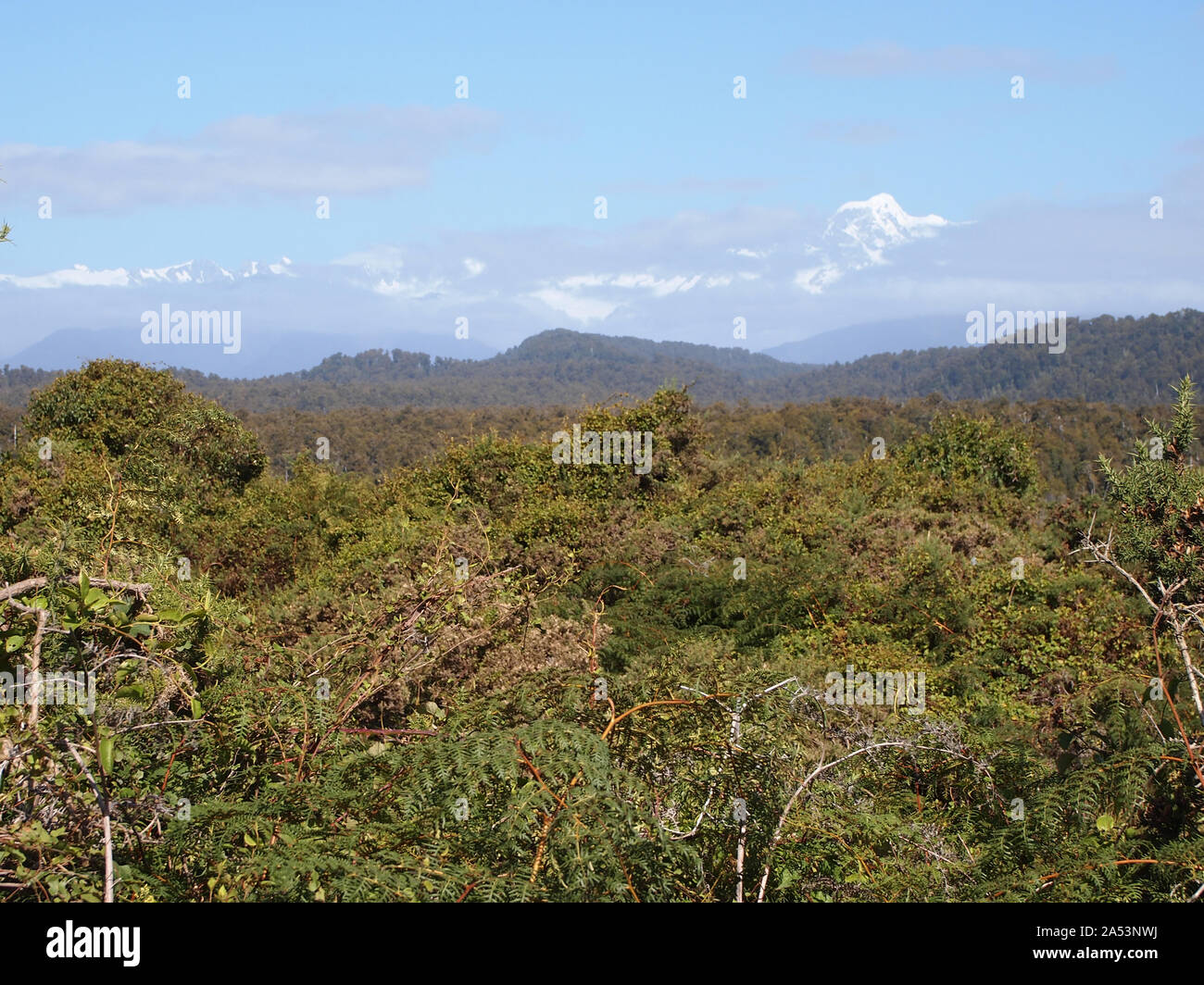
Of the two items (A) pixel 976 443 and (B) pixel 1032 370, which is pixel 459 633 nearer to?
(A) pixel 976 443

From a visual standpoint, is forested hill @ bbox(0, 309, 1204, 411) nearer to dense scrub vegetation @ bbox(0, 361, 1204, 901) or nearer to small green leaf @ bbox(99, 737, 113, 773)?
dense scrub vegetation @ bbox(0, 361, 1204, 901)

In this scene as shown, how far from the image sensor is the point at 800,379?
190250 millimetres

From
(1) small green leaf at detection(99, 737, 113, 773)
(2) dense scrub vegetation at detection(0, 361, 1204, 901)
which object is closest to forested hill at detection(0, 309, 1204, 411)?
(2) dense scrub vegetation at detection(0, 361, 1204, 901)

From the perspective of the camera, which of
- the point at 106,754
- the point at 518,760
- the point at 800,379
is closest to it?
the point at 106,754

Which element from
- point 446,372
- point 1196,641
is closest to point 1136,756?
point 1196,641

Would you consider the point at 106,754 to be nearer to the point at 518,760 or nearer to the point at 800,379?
the point at 518,760

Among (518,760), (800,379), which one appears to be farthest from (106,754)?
(800,379)

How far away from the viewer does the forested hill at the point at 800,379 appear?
387 feet

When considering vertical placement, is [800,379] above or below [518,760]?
above

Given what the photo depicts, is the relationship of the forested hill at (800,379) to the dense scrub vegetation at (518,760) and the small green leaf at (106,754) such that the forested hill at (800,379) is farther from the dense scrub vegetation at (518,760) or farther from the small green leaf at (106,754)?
the small green leaf at (106,754)

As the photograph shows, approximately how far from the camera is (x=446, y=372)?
615 feet

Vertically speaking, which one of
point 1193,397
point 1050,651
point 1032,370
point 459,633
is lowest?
point 1050,651
